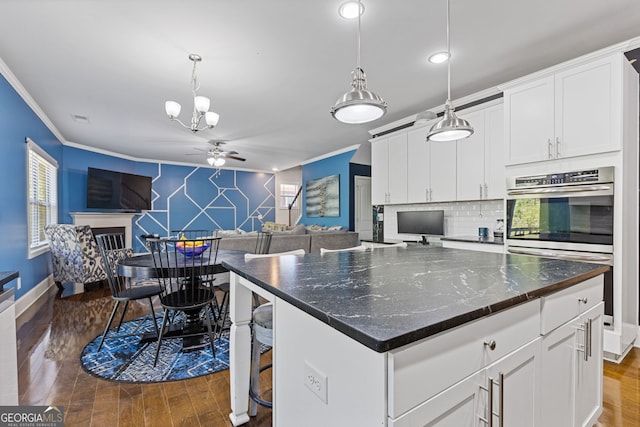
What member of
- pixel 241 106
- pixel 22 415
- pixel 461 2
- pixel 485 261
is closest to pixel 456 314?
pixel 485 261

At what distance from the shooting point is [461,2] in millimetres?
2078

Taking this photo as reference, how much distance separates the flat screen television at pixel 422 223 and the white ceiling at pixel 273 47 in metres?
1.56

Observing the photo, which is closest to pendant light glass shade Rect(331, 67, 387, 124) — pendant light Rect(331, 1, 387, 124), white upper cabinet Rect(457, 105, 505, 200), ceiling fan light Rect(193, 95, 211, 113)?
pendant light Rect(331, 1, 387, 124)

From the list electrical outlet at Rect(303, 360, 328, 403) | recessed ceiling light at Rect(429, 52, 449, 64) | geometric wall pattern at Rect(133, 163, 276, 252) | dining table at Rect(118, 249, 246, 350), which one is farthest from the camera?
geometric wall pattern at Rect(133, 163, 276, 252)

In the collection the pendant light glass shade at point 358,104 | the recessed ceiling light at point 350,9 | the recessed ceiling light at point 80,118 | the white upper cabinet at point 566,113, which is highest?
the recessed ceiling light at point 350,9

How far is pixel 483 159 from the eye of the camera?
365 cm

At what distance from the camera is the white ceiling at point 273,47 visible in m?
2.16

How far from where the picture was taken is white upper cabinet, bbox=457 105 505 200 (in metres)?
3.49

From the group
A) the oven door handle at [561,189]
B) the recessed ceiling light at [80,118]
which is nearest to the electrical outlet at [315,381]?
the oven door handle at [561,189]

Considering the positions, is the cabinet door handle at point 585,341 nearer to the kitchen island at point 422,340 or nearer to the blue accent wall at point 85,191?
the kitchen island at point 422,340

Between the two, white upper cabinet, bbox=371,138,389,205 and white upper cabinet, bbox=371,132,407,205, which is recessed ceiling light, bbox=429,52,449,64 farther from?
white upper cabinet, bbox=371,138,389,205

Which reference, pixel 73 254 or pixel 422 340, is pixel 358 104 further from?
pixel 73 254

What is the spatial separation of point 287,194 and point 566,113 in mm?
7855

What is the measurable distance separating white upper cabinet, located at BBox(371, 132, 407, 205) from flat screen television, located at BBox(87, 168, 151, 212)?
220 inches
